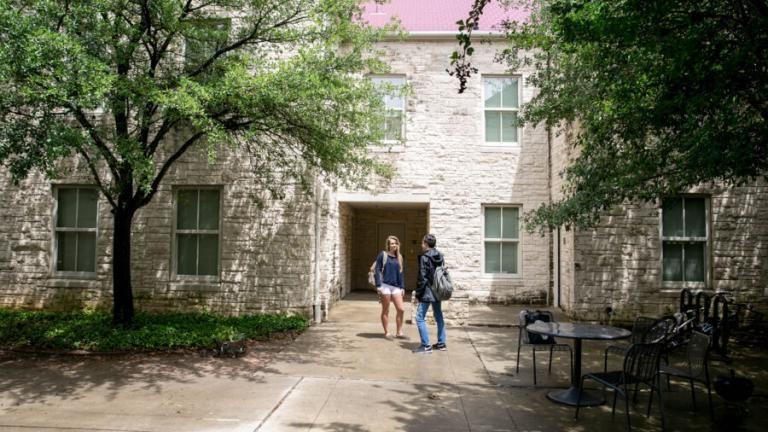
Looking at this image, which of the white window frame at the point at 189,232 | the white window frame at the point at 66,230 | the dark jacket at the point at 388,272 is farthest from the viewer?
the white window frame at the point at 66,230

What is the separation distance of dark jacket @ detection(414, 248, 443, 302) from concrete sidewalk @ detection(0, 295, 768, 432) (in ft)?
2.94

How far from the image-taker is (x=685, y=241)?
398 inches

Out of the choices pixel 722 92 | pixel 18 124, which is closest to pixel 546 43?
pixel 722 92

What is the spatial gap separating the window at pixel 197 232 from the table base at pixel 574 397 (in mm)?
7162

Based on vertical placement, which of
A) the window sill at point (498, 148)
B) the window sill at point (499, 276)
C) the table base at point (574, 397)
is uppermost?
the window sill at point (498, 148)

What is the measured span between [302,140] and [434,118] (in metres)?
5.14

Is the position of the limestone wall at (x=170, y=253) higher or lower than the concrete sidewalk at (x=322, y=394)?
higher

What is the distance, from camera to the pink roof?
12859 mm

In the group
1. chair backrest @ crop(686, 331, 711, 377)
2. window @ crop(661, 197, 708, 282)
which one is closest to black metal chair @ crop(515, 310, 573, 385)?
chair backrest @ crop(686, 331, 711, 377)

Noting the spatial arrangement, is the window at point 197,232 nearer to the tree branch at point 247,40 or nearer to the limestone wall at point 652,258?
the tree branch at point 247,40

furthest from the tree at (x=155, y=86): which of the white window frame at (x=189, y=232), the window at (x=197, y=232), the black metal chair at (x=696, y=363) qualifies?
the black metal chair at (x=696, y=363)

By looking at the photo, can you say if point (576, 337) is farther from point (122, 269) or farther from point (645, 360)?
point (122, 269)

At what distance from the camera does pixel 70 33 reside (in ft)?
21.4

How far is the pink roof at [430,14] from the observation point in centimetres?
1286
